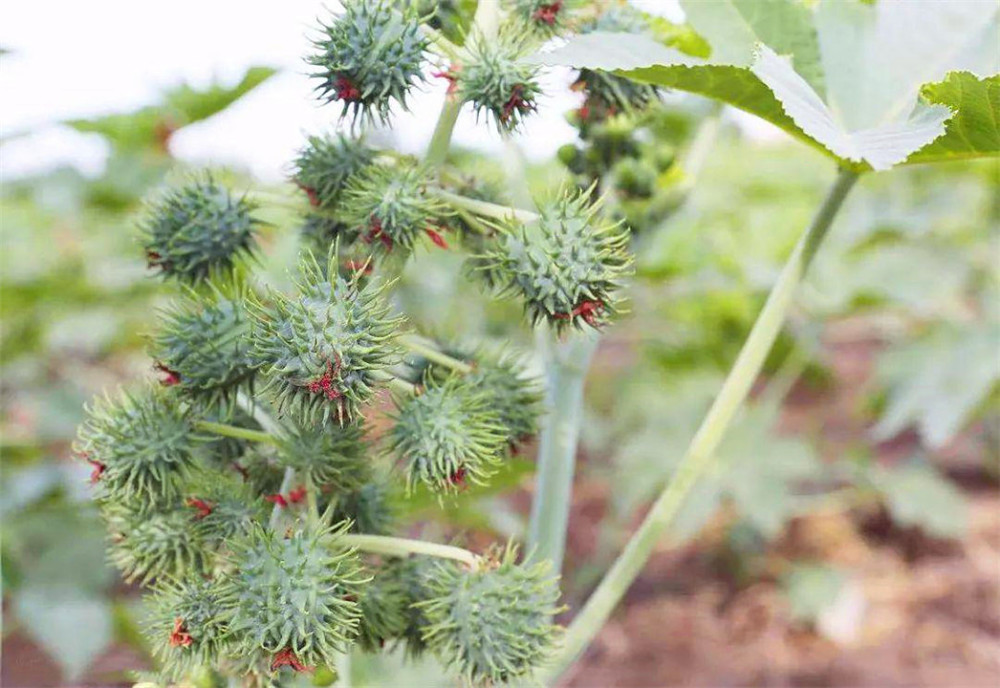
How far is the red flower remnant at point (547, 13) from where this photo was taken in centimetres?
143

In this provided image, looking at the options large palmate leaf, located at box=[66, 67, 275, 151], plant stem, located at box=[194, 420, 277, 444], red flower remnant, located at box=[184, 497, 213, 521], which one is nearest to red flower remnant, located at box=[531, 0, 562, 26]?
plant stem, located at box=[194, 420, 277, 444]

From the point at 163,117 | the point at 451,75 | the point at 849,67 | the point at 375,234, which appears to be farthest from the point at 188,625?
the point at 163,117

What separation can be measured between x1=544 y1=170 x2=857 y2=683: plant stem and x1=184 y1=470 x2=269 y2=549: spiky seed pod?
604 millimetres

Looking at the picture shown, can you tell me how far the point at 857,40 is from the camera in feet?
6.12

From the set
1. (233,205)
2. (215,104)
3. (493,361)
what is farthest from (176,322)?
(215,104)

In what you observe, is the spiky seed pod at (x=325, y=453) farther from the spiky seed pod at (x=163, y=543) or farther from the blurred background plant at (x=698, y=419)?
the blurred background plant at (x=698, y=419)

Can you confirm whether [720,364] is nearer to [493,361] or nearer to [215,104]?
[215,104]

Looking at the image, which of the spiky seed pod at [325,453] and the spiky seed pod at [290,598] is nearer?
the spiky seed pod at [290,598]

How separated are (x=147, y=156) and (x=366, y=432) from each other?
276 cm

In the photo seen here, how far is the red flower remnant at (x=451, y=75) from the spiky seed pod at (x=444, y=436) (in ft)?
1.25

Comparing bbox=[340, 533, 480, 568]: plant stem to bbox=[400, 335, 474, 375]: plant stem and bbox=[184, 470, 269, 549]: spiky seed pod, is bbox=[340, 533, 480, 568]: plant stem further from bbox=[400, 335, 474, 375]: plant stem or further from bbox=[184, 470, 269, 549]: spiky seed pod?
bbox=[400, 335, 474, 375]: plant stem

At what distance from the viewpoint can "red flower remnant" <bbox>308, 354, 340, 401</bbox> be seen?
1.12 m

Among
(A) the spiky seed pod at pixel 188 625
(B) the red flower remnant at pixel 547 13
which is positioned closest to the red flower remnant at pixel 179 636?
(A) the spiky seed pod at pixel 188 625

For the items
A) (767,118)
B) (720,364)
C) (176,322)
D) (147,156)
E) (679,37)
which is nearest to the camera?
(176,322)
